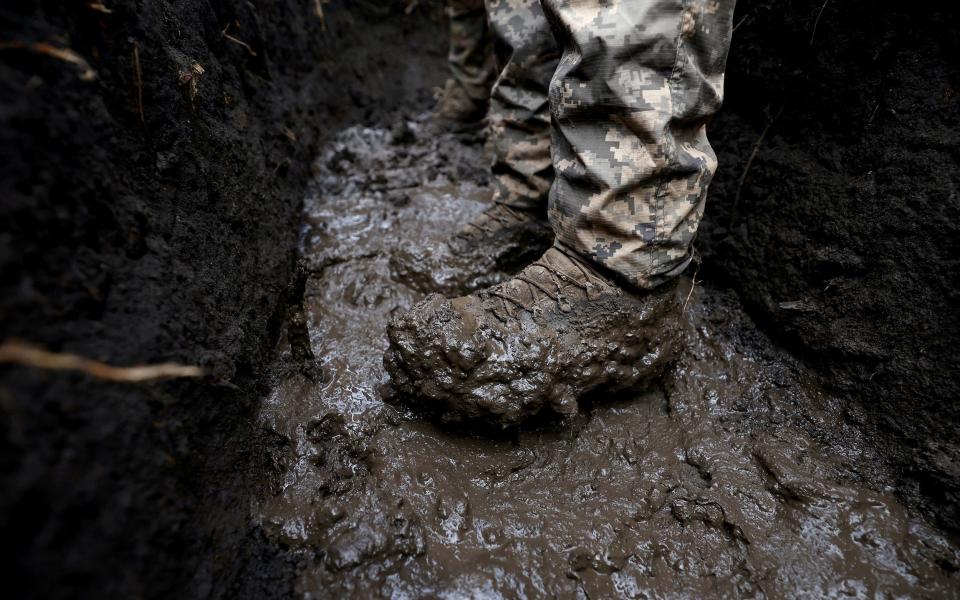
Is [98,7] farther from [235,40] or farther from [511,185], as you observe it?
[511,185]

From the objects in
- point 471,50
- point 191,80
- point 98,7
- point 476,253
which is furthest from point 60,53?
point 471,50

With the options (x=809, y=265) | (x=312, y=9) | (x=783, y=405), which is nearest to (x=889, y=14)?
(x=809, y=265)

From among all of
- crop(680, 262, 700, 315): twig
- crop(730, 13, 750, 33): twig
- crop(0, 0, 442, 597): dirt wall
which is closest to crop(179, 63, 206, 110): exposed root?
crop(0, 0, 442, 597): dirt wall

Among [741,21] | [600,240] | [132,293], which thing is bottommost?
[132,293]

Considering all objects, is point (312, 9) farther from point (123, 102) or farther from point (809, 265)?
point (809, 265)

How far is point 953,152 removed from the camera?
125 cm

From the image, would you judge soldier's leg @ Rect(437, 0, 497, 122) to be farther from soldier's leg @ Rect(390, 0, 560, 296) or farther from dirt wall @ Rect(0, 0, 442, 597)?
dirt wall @ Rect(0, 0, 442, 597)

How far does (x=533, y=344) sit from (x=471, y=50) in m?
2.19

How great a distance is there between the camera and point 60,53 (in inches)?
32.6

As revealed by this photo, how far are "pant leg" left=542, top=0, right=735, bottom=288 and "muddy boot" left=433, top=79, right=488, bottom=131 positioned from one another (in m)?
1.64

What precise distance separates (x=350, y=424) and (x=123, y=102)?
92cm

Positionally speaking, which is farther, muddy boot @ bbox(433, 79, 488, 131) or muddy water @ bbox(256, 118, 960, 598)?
muddy boot @ bbox(433, 79, 488, 131)

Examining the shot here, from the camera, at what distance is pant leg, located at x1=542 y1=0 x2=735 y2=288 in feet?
4.02

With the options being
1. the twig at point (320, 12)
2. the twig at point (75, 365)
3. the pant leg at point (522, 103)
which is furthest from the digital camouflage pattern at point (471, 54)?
the twig at point (75, 365)
